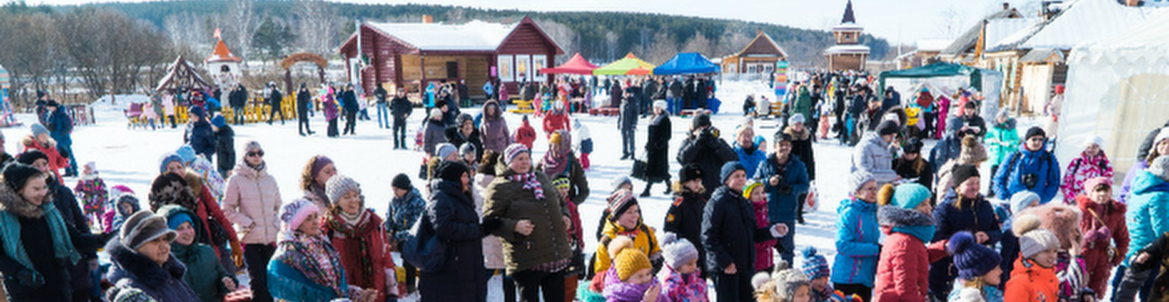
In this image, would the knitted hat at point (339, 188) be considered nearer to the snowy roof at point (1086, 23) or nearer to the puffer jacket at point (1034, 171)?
the puffer jacket at point (1034, 171)

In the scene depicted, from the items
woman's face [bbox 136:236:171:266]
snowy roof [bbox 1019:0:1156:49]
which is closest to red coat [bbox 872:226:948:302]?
woman's face [bbox 136:236:171:266]

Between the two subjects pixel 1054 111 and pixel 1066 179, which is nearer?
pixel 1066 179

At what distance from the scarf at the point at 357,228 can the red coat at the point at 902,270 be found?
2.80 meters

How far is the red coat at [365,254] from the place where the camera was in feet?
12.0

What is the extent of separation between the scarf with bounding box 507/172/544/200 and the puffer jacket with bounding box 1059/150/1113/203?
16.4ft

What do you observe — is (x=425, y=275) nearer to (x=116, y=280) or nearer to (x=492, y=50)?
(x=116, y=280)

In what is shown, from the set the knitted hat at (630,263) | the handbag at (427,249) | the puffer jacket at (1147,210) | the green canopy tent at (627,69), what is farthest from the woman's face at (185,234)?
the green canopy tent at (627,69)

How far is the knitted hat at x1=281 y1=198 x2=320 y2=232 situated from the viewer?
3105 millimetres

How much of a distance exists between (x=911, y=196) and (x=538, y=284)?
2.22 metres

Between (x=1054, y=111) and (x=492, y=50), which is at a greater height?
(x=492, y=50)

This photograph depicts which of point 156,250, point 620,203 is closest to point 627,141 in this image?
point 620,203

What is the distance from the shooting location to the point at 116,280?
9.46ft

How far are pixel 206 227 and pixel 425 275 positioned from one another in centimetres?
161

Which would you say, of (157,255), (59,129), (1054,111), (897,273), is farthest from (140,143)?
(1054,111)
